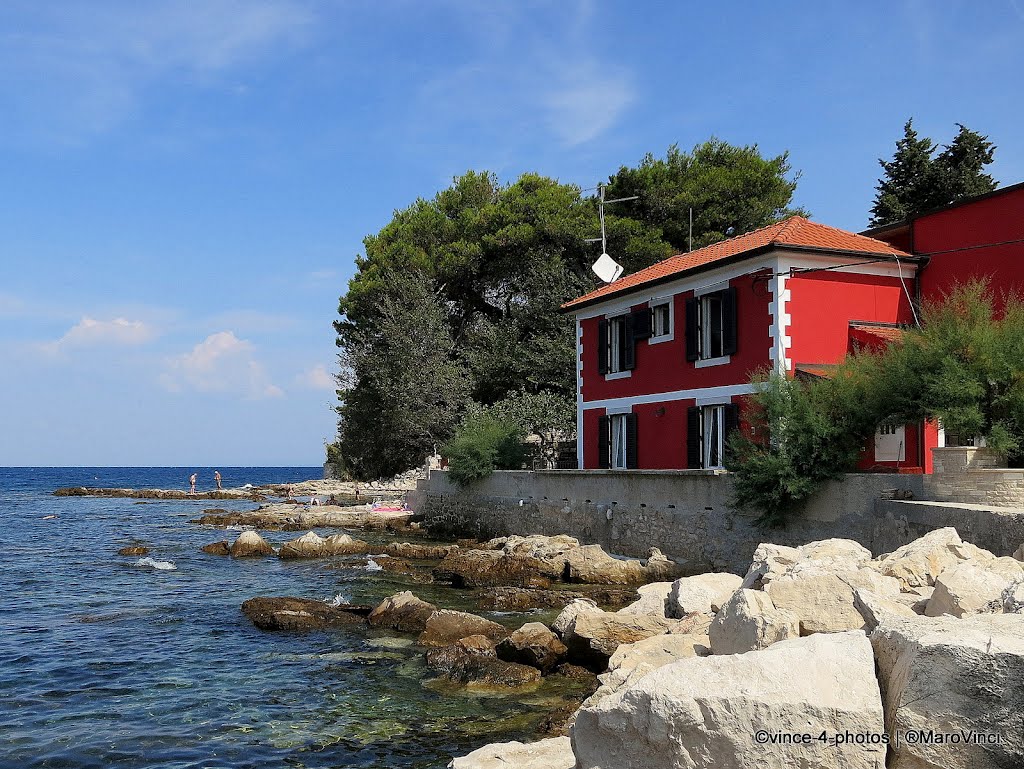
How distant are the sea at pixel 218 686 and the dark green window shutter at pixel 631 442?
265 inches

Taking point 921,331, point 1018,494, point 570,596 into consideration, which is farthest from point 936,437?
point 570,596

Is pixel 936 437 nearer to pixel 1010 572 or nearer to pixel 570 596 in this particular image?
pixel 570 596

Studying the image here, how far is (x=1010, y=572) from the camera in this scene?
888 centimetres

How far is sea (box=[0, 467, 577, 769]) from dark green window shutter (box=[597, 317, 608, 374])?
27.0 feet

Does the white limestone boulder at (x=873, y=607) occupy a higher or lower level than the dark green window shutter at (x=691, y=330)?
lower

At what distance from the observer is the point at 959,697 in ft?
16.2

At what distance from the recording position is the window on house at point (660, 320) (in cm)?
2188

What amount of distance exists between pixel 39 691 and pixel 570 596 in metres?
8.77

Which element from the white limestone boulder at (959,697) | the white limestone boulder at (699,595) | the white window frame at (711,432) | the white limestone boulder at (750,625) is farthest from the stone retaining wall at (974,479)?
the white limestone boulder at (959,697)

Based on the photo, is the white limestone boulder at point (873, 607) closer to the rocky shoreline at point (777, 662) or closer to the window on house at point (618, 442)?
the rocky shoreline at point (777, 662)

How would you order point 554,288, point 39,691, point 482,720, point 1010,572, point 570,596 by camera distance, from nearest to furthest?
point 1010,572, point 482,720, point 39,691, point 570,596, point 554,288

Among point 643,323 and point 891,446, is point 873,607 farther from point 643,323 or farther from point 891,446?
point 643,323

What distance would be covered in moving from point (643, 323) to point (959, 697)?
1784 cm

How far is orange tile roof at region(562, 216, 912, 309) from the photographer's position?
19.0 meters
